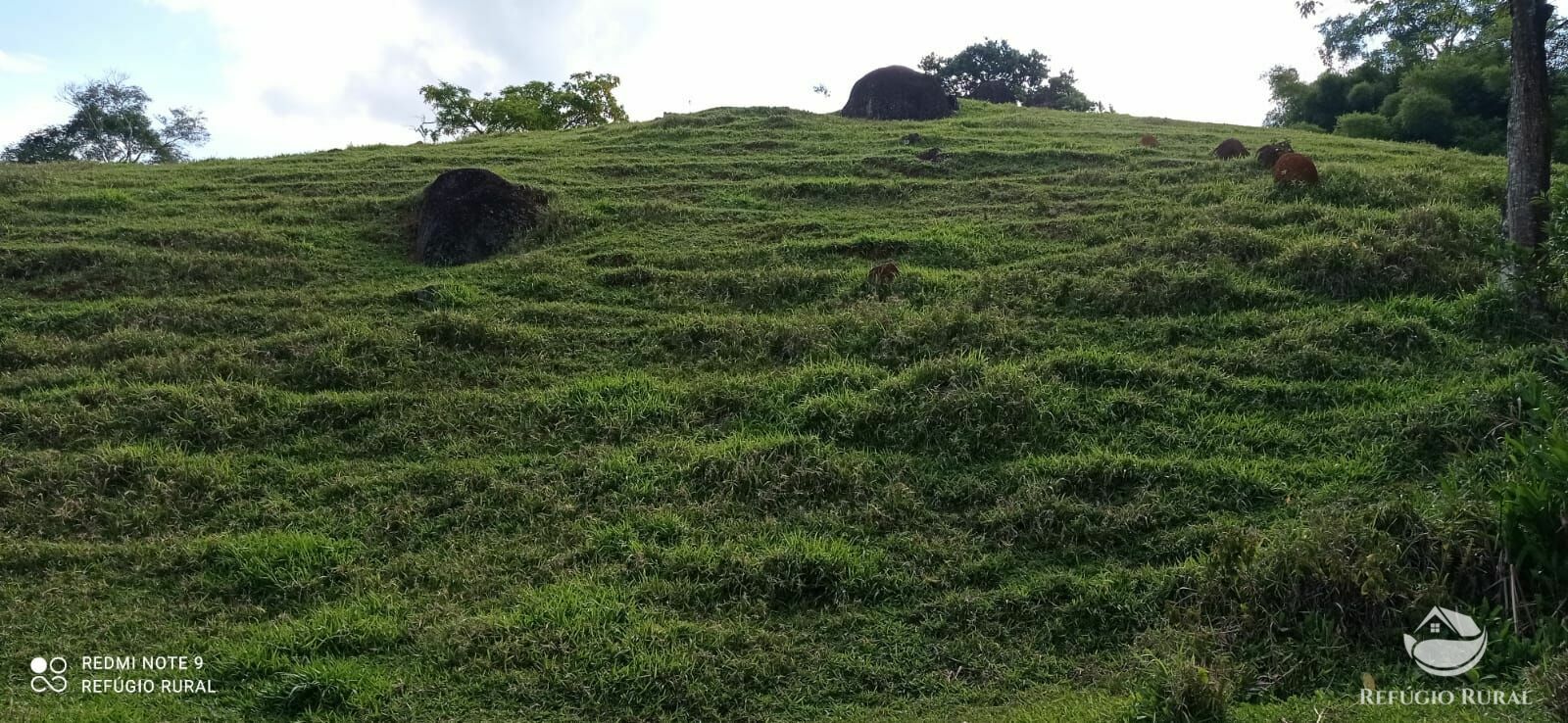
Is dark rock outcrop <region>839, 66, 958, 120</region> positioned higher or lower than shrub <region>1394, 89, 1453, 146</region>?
higher

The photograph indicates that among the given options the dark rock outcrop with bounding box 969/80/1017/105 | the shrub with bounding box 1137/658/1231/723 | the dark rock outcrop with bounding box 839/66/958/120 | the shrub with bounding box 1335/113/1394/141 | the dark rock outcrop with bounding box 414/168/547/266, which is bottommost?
the shrub with bounding box 1137/658/1231/723

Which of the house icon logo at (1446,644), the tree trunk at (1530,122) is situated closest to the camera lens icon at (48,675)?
the house icon logo at (1446,644)

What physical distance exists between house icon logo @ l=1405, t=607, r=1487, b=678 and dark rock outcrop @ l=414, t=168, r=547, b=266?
980 centimetres

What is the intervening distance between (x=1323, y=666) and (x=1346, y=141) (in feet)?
53.9

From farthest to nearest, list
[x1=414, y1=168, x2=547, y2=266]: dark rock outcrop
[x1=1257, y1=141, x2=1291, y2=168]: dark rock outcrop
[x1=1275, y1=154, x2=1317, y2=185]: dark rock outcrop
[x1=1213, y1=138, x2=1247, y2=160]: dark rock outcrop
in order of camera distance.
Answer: [x1=1213, y1=138, x2=1247, y2=160]: dark rock outcrop < [x1=1257, y1=141, x2=1291, y2=168]: dark rock outcrop < [x1=1275, y1=154, x2=1317, y2=185]: dark rock outcrop < [x1=414, y1=168, x2=547, y2=266]: dark rock outcrop

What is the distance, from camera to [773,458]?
5.90 metres

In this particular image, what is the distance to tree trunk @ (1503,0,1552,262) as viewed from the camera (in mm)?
7184

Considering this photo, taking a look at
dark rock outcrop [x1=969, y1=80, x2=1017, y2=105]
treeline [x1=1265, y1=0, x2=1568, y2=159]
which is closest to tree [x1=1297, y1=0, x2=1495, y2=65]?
treeline [x1=1265, y1=0, x2=1568, y2=159]

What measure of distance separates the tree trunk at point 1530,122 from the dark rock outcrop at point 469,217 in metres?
10.4

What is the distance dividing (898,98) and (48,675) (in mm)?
18966

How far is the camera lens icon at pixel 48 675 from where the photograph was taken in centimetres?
411

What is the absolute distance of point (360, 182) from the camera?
13.7 metres

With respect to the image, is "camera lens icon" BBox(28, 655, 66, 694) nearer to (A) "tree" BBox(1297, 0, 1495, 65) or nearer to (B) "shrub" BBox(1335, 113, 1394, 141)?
(A) "tree" BBox(1297, 0, 1495, 65)

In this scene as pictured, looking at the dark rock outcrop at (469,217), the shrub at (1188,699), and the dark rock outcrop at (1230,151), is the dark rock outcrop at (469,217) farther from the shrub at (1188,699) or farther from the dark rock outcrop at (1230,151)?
the dark rock outcrop at (1230,151)
